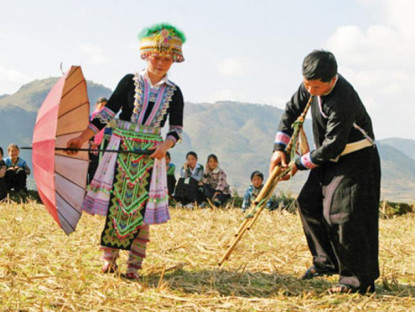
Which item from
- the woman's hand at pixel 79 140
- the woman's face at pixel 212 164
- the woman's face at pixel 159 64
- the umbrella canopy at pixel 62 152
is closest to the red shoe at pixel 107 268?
the umbrella canopy at pixel 62 152

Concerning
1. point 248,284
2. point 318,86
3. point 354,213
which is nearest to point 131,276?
point 248,284

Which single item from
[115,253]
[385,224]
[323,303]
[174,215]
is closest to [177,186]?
[174,215]

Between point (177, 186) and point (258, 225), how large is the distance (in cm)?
355

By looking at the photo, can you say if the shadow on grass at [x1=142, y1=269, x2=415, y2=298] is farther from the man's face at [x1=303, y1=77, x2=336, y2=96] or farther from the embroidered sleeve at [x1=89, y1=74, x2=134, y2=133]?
the man's face at [x1=303, y1=77, x2=336, y2=96]

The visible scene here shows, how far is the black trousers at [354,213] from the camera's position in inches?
178

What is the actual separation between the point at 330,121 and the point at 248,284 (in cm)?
152

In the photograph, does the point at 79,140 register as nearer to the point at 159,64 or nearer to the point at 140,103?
the point at 140,103

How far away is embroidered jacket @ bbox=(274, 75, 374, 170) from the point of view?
172 inches

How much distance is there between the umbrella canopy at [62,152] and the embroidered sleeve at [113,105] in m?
0.17

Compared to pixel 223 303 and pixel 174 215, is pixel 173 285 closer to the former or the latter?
pixel 223 303

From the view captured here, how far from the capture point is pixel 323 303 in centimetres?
428

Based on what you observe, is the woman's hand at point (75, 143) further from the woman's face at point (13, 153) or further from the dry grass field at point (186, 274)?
the woman's face at point (13, 153)

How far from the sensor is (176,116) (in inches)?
195

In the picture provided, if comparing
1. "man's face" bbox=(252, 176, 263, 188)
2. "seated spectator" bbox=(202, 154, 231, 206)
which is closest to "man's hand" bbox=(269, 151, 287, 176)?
"man's face" bbox=(252, 176, 263, 188)
